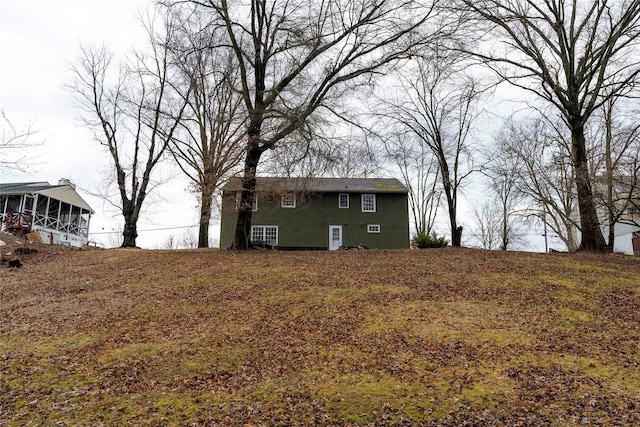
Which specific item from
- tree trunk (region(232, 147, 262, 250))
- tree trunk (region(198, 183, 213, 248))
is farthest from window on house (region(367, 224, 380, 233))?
tree trunk (region(232, 147, 262, 250))

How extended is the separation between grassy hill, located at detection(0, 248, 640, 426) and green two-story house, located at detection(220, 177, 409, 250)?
1387 centimetres

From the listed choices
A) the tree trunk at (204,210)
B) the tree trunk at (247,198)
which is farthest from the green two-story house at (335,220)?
the tree trunk at (247,198)

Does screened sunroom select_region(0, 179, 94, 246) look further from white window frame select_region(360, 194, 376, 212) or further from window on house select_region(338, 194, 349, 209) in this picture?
white window frame select_region(360, 194, 376, 212)

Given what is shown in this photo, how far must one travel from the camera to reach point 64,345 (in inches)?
288

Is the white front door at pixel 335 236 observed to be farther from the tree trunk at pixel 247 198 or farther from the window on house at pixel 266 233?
the tree trunk at pixel 247 198

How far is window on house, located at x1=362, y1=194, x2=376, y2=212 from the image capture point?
90.1 ft

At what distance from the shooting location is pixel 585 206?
15.9 metres

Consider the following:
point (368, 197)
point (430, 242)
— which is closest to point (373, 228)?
point (368, 197)

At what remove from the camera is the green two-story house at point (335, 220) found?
1056 inches

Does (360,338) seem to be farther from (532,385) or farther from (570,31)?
(570,31)

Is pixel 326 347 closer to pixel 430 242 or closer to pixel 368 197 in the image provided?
pixel 430 242

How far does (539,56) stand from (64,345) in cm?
1844

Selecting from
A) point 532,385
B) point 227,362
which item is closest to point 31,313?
point 227,362

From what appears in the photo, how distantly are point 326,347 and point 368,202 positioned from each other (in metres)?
20.9
